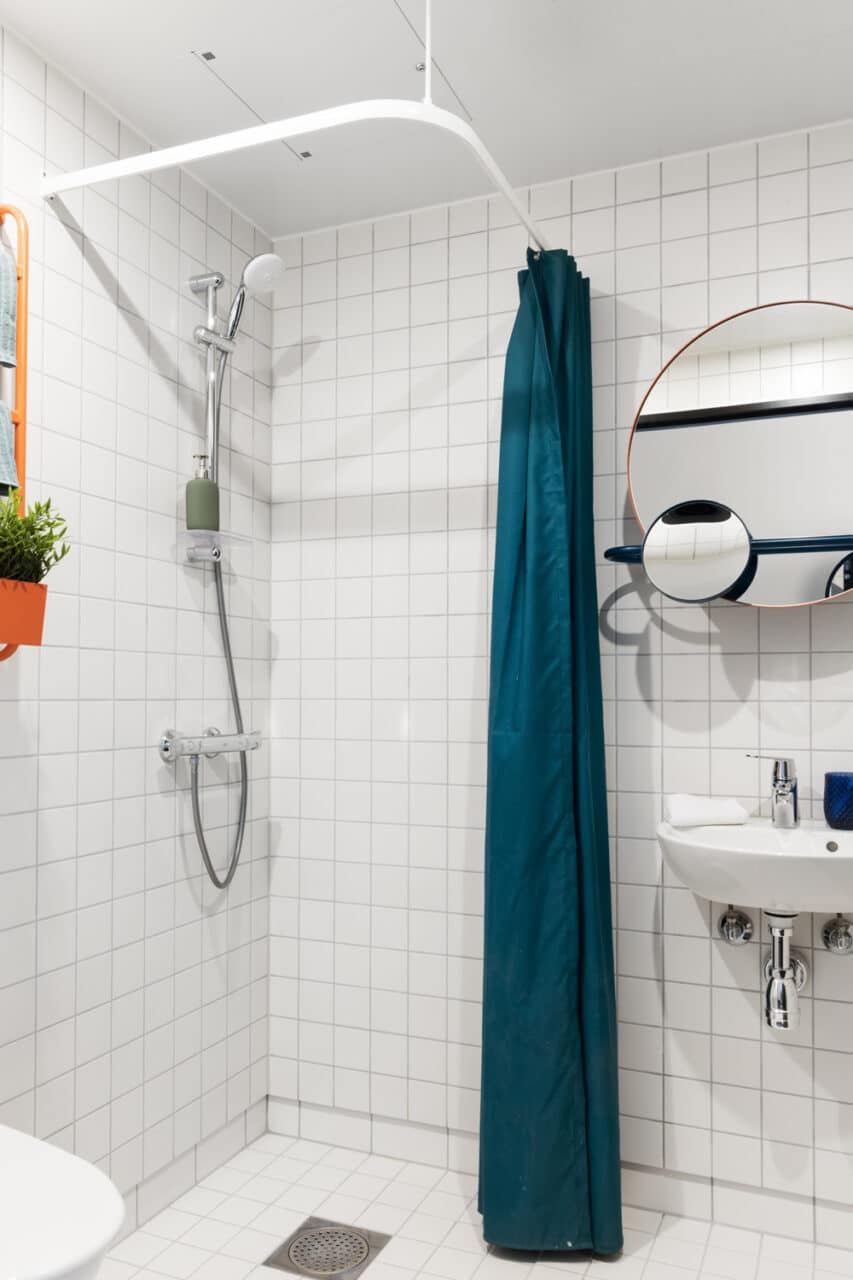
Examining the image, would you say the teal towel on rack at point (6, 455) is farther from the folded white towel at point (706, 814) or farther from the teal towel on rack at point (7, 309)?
the folded white towel at point (706, 814)

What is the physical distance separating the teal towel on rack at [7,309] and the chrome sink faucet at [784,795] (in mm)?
1720

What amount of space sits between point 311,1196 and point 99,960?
80 cm

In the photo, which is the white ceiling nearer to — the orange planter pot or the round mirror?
the round mirror

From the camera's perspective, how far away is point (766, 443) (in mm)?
A: 2256

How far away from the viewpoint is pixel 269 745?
2.81m

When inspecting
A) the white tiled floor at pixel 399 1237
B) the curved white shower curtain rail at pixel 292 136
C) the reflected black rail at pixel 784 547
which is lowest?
the white tiled floor at pixel 399 1237

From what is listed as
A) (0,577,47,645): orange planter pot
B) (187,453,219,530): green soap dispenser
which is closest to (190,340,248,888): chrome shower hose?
(187,453,219,530): green soap dispenser

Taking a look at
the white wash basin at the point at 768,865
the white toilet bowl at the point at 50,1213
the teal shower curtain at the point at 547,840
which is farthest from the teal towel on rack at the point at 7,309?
the white wash basin at the point at 768,865

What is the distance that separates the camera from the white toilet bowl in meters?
1.16

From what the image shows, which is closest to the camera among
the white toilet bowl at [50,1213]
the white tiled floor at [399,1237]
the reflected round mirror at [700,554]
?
the white toilet bowl at [50,1213]

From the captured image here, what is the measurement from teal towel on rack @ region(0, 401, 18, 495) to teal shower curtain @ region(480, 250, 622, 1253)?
102cm

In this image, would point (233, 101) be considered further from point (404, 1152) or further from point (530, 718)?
point (404, 1152)

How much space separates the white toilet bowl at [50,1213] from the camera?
1.16 m

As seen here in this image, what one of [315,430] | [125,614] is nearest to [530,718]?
[125,614]
